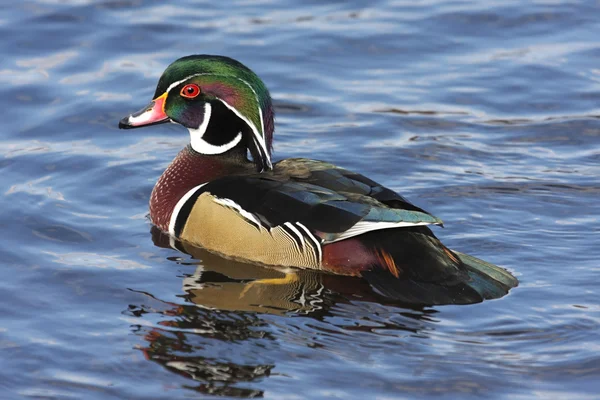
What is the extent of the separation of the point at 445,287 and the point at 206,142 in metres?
2.42

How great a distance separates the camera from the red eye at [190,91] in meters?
8.36

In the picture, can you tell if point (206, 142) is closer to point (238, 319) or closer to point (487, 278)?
point (238, 319)

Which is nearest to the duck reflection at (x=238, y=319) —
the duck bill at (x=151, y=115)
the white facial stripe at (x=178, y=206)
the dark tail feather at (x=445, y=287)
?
the dark tail feather at (x=445, y=287)

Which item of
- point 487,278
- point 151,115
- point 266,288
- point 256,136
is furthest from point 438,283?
point 151,115

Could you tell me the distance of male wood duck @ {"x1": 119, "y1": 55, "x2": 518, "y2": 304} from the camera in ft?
24.0

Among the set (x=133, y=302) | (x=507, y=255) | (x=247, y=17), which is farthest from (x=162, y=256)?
(x=247, y=17)

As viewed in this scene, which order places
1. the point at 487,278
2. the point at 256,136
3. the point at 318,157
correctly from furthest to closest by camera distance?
the point at 318,157, the point at 256,136, the point at 487,278

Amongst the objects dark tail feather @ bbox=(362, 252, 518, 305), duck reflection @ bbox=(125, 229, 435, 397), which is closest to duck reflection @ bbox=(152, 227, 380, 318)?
duck reflection @ bbox=(125, 229, 435, 397)

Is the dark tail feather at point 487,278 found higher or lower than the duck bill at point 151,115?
lower

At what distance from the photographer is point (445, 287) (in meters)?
7.25

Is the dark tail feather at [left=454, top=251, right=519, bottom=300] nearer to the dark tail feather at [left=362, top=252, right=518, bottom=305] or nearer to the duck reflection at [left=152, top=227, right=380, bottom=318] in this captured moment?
the dark tail feather at [left=362, top=252, right=518, bottom=305]

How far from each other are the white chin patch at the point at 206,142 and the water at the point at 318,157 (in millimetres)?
775

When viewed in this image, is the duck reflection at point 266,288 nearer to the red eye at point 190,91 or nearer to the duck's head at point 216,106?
the duck's head at point 216,106

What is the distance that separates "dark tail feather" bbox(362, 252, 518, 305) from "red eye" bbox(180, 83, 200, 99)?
2061 mm
